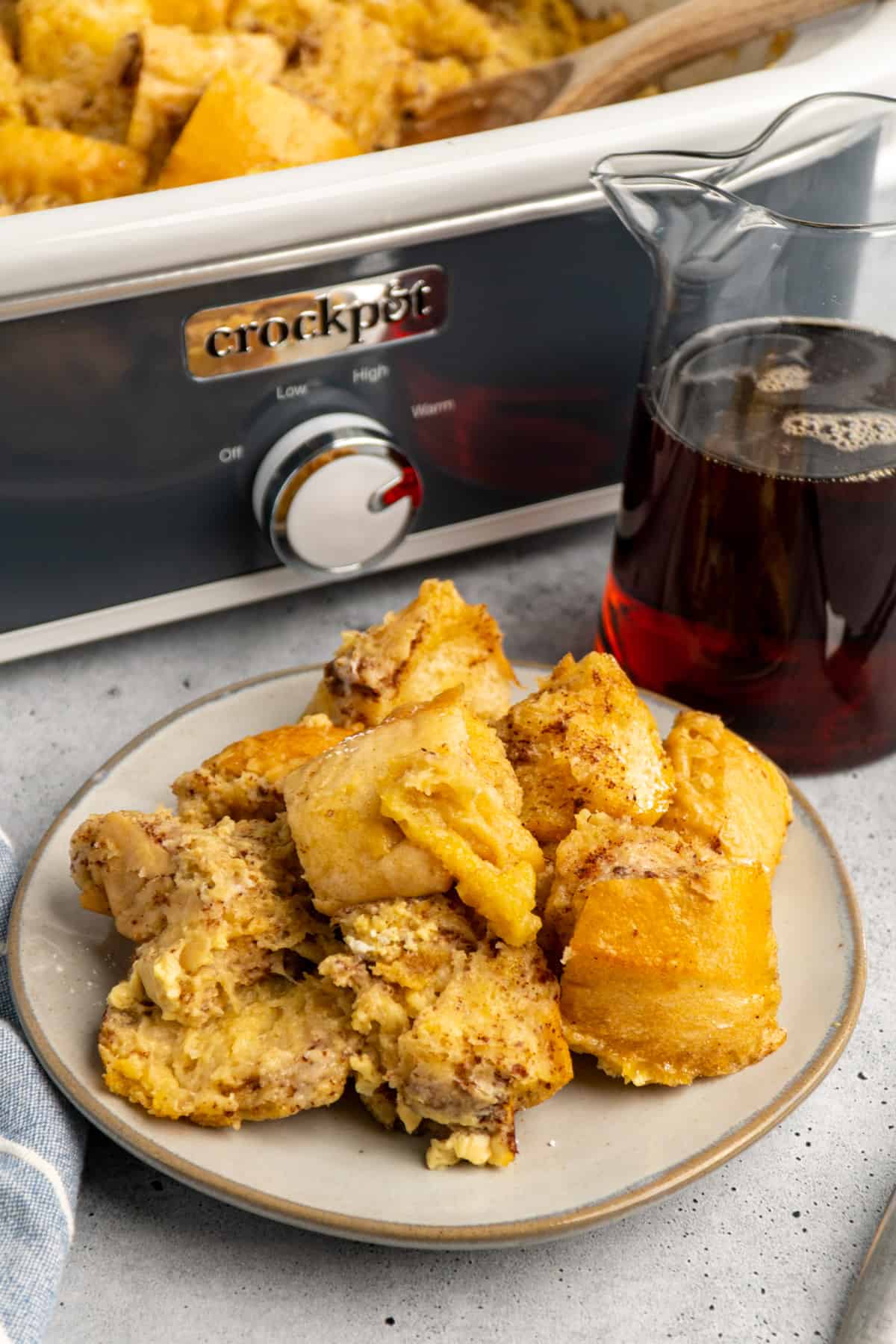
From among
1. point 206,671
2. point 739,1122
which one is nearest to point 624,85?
point 206,671

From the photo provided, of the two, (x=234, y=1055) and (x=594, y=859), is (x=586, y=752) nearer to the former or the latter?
(x=594, y=859)

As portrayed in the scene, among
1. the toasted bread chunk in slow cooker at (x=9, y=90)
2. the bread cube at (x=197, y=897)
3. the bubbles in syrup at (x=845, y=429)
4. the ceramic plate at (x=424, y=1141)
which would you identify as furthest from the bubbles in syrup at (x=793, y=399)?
the toasted bread chunk in slow cooker at (x=9, y=90)

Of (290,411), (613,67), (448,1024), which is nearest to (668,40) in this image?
(613,67)

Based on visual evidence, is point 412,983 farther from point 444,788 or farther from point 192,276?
point 192,276

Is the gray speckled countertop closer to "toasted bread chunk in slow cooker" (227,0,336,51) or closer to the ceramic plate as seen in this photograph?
the ceramic plate

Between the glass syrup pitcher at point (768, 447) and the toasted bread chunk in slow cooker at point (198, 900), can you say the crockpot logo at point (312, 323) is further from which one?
the toasted bread chunk in slow cooker at point (198, 900)

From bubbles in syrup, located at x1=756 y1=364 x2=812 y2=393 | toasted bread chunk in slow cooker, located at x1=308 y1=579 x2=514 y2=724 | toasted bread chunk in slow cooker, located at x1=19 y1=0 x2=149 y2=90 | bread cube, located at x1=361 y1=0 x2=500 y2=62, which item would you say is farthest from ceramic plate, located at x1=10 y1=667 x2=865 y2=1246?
bread cube, located at x1=361 y1=0 x2=500 y2=62

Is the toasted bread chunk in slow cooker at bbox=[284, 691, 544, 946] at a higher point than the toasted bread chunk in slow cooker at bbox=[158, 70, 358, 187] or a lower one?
lower
